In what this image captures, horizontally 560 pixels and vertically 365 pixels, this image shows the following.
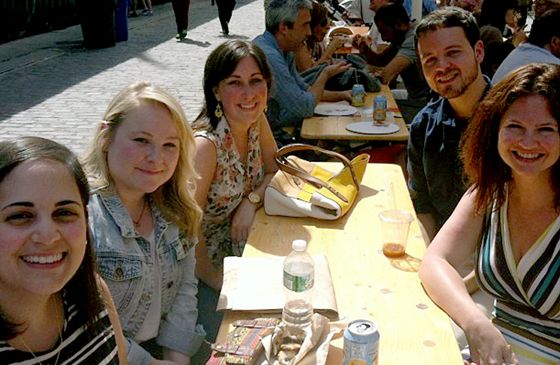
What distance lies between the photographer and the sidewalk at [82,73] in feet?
25.1

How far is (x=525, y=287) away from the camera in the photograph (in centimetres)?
238

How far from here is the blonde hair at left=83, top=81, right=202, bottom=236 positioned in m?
2.47

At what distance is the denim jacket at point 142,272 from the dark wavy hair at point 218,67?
0.83 meters

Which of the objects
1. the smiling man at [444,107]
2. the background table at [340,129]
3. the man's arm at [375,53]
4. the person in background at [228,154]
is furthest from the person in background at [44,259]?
the man's arm at [375,53]

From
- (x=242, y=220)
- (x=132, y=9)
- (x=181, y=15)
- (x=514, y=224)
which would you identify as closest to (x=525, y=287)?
(x=514, y=224)

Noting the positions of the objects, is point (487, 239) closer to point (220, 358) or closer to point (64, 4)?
point (220, 358)

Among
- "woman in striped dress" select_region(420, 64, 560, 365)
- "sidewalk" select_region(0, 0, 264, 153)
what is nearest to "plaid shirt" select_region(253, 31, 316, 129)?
"sidewalk" select_region(0, 0, 264, 153)

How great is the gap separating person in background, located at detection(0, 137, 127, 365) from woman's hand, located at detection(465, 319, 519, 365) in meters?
1.20

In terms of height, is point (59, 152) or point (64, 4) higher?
point (59, 152)

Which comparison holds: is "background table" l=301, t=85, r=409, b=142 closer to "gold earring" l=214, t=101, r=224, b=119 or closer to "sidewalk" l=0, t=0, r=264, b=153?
"gold earring" l=214, t=101, r=224, b=119

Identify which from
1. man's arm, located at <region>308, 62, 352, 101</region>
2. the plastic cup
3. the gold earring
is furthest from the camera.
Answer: man's arm, located at <region>308, 62, 352, 101</region>

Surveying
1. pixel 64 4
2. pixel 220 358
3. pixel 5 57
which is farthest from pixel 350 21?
pixel 220 358

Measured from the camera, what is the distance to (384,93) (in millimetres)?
5730

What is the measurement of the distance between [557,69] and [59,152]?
1.75 m
